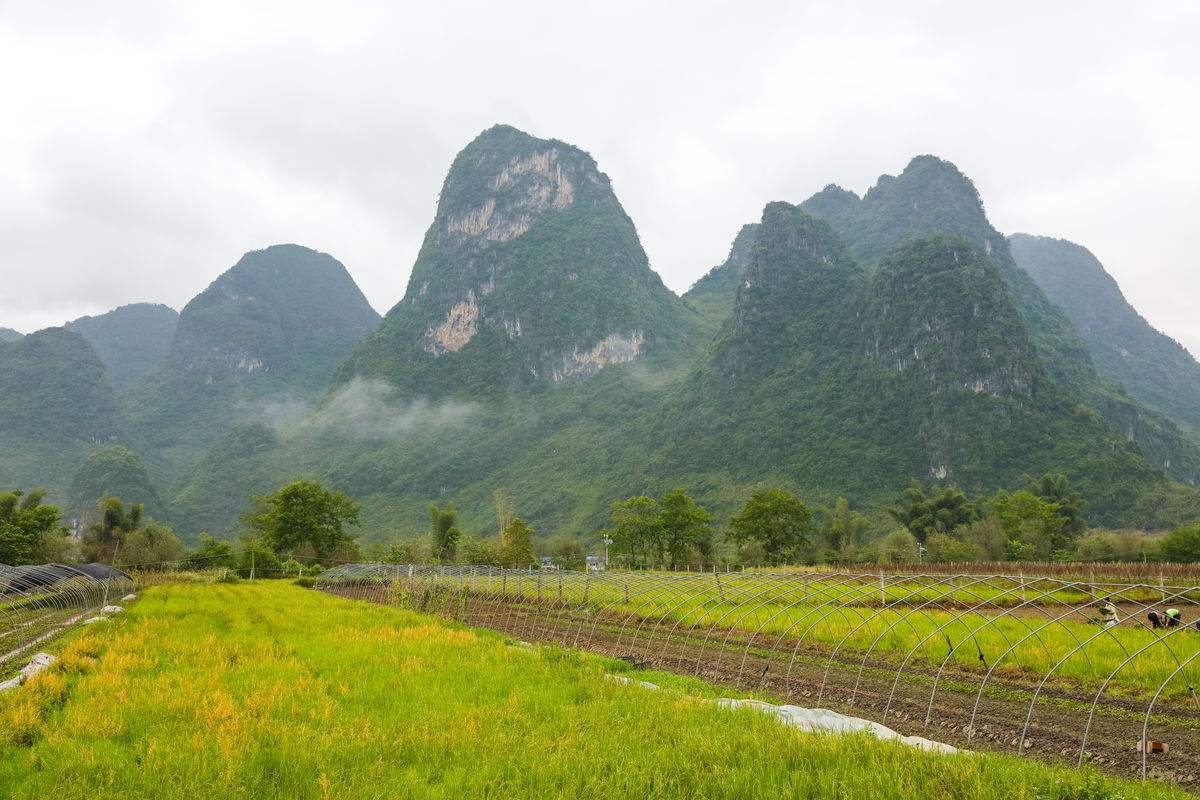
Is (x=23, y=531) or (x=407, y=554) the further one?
(x=407, y=554)

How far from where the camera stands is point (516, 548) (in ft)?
243

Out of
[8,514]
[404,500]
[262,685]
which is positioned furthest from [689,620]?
[404,500]

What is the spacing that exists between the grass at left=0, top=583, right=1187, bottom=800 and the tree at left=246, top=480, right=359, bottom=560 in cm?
7010

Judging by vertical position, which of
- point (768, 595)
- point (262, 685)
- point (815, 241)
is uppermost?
point (815, 241)

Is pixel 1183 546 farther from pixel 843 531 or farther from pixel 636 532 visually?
pixel 636 532

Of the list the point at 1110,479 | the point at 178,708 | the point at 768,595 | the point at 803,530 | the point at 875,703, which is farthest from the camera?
the point at 1110,479

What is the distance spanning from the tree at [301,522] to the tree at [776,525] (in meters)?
49.5

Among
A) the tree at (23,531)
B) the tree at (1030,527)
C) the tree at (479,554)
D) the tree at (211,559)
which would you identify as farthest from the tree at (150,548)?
the tree at (1030,527)

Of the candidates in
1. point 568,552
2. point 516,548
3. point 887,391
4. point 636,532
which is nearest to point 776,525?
point 636,532

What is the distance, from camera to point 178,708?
356 inches

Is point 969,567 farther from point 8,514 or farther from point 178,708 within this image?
point 8,514

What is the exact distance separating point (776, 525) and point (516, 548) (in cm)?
2934

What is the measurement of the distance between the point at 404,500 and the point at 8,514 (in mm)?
110447

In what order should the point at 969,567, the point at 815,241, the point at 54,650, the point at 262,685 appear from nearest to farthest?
the point at 262,685, the point at 54,650, the point at 969,567, the point at 815,241
